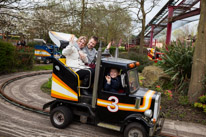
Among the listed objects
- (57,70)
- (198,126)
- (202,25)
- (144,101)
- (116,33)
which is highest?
(116,33)

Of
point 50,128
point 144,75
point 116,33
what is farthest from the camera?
point 116,33

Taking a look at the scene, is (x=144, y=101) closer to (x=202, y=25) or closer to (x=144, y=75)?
(x=202, y=25)

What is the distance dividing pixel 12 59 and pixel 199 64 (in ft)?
33.8

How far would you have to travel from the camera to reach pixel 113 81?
13.5ft

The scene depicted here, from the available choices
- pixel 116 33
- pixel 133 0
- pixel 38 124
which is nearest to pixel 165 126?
pixel 38 124

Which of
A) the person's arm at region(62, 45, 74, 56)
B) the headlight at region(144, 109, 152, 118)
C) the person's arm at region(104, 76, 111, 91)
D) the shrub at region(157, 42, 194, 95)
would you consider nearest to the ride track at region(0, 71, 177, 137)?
the headlight at region(144, 109, 152, 118)

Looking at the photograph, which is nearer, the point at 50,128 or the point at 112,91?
the point at 112,91

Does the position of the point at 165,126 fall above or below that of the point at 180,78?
below

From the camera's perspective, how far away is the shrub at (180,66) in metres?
7.39

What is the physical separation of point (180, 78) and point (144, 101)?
14.3 feet

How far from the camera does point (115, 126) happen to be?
4176 mm

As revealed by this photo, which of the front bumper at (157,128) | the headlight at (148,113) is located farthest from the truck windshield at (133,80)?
the front bumper at (157,128)

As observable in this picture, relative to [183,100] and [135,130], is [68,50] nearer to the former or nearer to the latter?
[135,130]

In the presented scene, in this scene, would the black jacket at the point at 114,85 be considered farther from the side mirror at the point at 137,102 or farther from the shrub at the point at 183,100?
the shrub at the point at 183,100
